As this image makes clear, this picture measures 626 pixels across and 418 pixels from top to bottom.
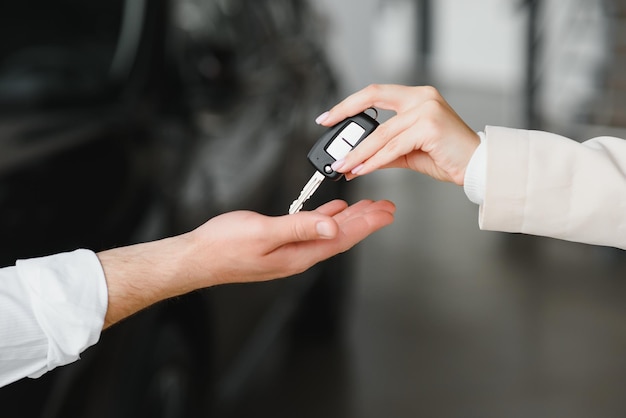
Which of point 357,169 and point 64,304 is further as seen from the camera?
point 357,169

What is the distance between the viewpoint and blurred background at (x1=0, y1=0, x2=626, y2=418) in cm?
194

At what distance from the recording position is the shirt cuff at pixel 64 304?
1.22 m

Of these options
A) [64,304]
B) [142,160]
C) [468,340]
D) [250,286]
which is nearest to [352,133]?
[64,304]

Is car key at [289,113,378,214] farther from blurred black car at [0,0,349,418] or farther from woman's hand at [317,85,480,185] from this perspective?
blurred black car at [0,0,349,418]

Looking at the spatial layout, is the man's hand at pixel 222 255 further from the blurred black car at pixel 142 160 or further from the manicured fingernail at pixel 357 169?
the blurred black car at pixel 142 160

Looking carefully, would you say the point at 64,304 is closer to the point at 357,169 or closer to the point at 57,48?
the point at 357,169

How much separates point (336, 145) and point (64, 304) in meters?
0.49

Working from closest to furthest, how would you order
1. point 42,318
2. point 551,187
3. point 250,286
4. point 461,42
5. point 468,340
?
point 42,318 → point 551,187 → point 250,286 → point 468,340 → point 461,42

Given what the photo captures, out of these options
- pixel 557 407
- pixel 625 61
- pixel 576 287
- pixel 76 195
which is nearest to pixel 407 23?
pixel 625 61

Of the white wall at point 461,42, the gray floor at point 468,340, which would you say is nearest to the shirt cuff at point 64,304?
the gray floor at point 468,340

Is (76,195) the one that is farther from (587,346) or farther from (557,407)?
(587,346)

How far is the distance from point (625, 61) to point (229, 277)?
20.7 feet

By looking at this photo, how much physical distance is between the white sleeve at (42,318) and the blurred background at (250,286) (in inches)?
12.9

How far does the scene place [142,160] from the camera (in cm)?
214
